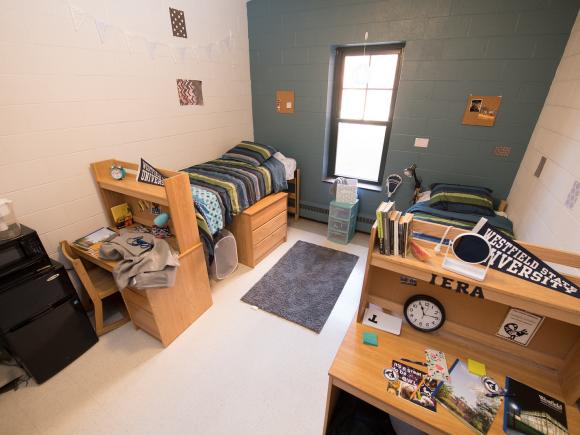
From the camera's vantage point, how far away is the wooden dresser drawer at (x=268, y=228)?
267 cm

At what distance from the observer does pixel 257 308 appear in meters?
2.24

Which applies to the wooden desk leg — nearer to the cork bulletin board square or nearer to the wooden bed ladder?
the wooden bed ladder

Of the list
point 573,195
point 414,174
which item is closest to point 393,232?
point 573,195

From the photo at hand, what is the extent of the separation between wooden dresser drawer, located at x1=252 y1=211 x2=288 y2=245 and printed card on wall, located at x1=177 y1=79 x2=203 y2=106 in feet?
4.77

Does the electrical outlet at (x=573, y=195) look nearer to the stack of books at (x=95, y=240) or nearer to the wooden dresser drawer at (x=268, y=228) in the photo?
the wooden dresser drawer at (x=268, y=228)

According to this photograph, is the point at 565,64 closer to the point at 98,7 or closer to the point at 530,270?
the point at 530,270

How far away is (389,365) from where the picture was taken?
1.07 m

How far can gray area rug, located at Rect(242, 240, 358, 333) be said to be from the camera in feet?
7.21

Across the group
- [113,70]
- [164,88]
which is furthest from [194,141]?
[113,70]

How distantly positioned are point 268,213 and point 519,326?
213 cm

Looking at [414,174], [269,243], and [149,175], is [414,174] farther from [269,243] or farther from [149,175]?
[149,175]

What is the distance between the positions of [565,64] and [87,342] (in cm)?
400

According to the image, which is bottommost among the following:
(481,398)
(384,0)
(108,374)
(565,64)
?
(108,374)

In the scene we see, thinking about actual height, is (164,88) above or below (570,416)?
above
